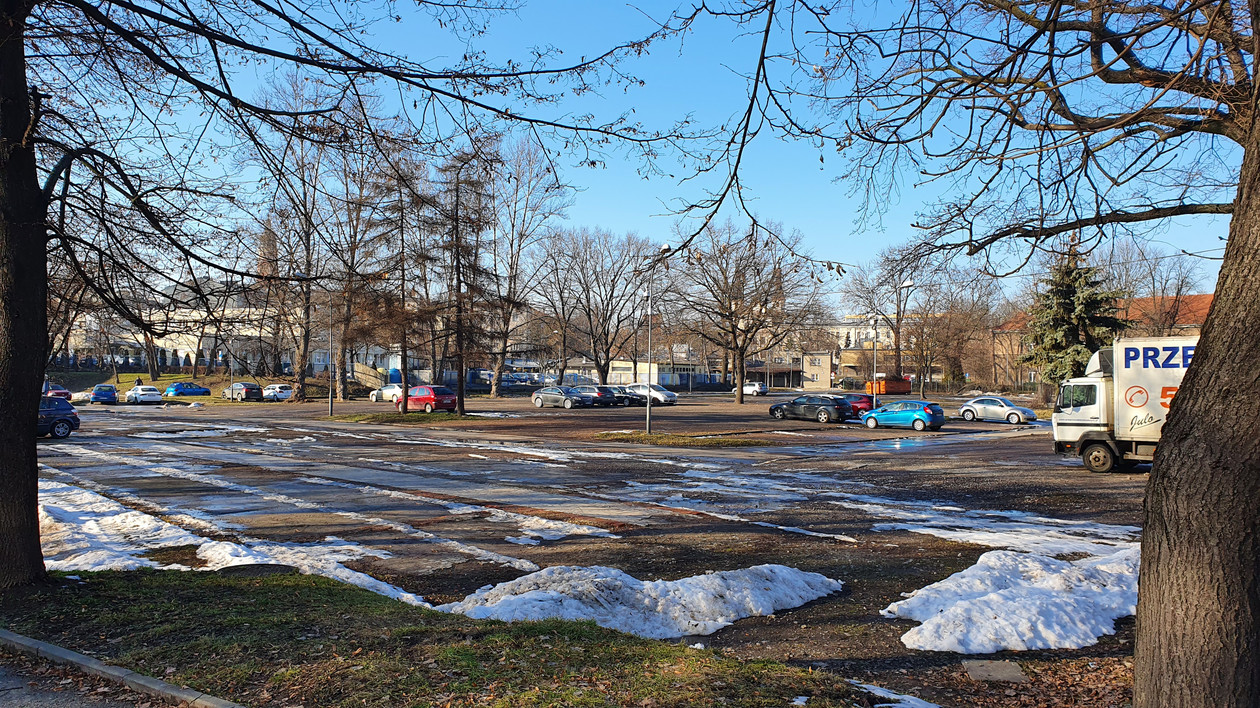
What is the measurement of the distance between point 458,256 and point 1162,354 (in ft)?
89.9

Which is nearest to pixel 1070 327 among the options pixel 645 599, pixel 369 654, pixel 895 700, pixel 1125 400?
pixel 1125 400

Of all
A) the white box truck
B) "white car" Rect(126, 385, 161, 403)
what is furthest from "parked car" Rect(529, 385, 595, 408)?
the white box truck

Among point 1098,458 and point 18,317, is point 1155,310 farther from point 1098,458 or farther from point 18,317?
point 18,317

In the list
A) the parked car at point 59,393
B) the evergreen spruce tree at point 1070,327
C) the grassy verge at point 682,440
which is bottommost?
the grassy verge at point 682,440

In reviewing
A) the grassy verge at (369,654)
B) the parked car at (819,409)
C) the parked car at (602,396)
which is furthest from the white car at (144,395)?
the grassy verge at (369,654)

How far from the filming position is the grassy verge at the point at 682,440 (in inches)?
1078

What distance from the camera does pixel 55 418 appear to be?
25984 mm

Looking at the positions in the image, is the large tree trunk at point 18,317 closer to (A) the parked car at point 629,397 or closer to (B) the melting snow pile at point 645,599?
(B) the melting snow pile at point 645,599

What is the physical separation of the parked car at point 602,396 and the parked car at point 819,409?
15369mm

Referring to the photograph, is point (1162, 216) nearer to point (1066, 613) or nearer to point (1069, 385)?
point (1066, 613)

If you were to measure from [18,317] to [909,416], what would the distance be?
1396 inches

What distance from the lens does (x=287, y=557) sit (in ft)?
30.6

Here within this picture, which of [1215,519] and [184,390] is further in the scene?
[184,390]

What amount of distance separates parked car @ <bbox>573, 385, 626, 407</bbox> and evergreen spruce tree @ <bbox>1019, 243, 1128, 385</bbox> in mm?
27111
